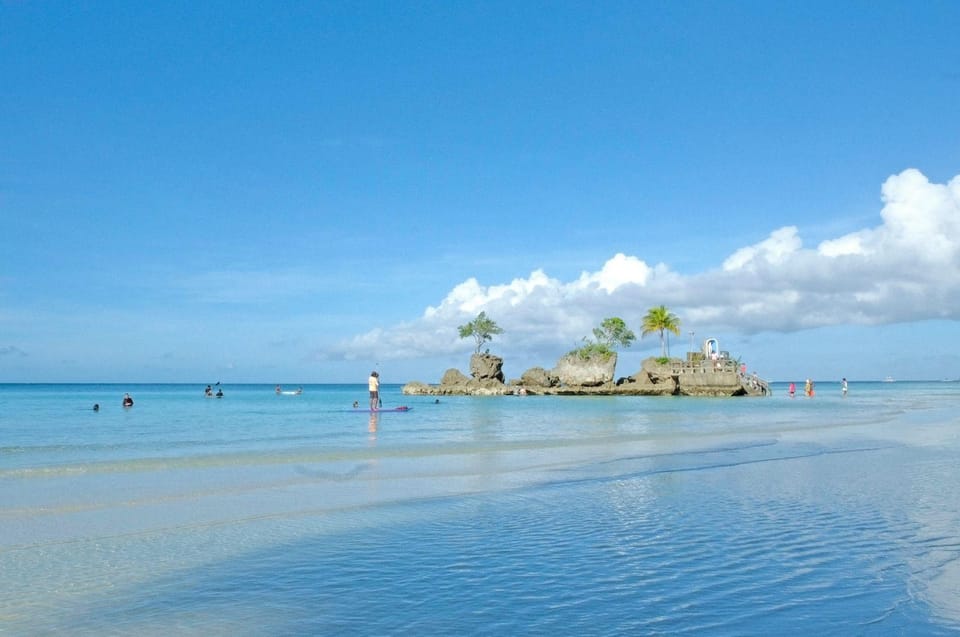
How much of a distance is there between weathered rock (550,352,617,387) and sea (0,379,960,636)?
71.7 metres

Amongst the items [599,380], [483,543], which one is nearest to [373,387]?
[483,543]

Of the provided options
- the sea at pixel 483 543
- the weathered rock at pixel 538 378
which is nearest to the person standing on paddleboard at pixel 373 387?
the sea at pixel 483 543

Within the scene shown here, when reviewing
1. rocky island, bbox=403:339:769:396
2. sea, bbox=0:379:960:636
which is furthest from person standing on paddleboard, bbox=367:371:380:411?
rocky island, bbox=403:339:769:396

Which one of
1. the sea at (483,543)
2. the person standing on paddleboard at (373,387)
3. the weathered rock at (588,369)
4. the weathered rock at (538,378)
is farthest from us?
the weathered rock at (538,378)

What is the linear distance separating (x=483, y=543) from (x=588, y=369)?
283 ft

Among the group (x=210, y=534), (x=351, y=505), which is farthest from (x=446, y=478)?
(x=210, y=534)

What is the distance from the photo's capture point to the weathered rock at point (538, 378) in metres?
101

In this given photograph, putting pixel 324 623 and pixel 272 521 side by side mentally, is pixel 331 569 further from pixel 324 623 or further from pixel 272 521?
pixel 272 521

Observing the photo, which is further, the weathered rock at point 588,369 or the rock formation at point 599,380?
the weathered rock at point 588,369

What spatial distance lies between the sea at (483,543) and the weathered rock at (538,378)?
77879mm

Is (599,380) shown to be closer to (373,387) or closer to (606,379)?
(606,379)

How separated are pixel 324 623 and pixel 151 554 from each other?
14.1ft

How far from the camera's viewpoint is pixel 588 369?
9538 cm

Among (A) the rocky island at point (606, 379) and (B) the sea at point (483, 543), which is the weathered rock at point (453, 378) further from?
(B) the sea at point (483, 543)
